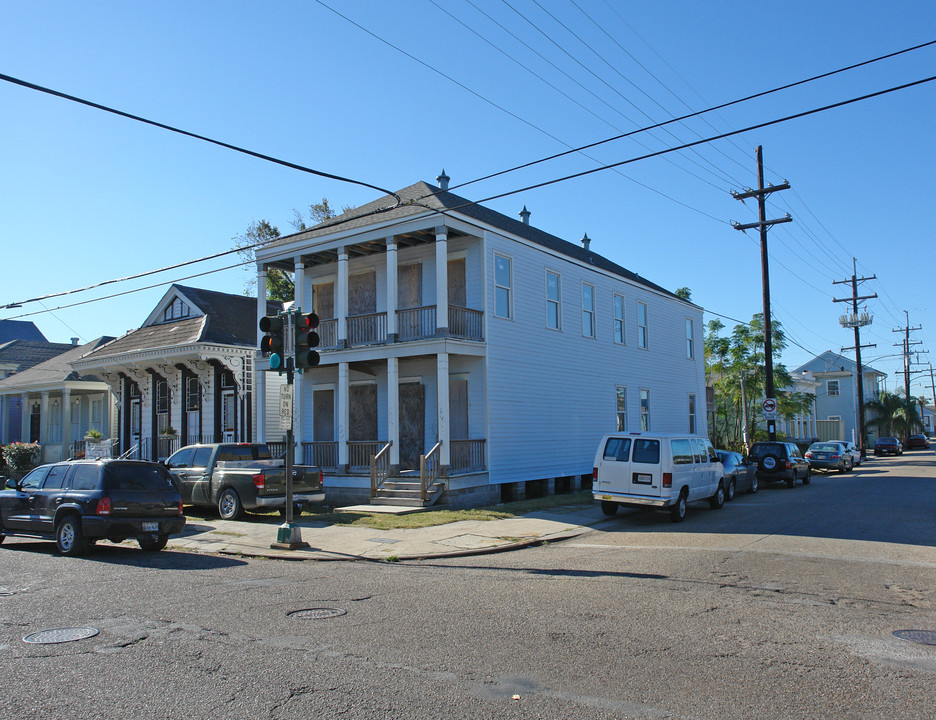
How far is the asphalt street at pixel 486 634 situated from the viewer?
4.96 m

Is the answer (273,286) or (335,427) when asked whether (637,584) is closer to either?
(335,427)

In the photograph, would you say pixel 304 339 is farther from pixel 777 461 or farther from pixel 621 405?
pixel 777 461

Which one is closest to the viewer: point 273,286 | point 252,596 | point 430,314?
point 252,596

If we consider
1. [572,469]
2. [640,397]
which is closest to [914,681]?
[572,469]

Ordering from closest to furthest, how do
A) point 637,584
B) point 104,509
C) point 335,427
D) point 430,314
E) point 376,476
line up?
point 637,584, point 104,509, point 376,476, point 430,314, point 335,427

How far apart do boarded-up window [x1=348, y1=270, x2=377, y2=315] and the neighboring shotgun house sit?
4.22 meters

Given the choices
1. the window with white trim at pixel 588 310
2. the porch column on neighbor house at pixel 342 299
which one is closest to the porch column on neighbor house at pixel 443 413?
the porch column on neighbor house at pixel 342 299

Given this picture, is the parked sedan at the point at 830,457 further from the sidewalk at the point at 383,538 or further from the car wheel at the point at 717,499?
the sidewalk at the point at 383,538

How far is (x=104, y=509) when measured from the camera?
11.6 m

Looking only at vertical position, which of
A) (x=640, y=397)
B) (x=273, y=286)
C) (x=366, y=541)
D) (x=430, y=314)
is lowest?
(x=366, y=541)

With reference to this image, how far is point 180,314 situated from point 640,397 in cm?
1828

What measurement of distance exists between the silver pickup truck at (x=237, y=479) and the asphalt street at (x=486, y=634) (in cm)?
412

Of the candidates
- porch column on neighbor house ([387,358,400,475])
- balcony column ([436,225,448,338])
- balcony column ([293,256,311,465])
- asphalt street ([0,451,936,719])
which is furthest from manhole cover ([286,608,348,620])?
balcony column ([293,256,311,465])

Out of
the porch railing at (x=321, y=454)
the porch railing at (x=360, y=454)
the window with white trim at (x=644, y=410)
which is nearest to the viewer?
the porch railing at (x=360, y=454)
